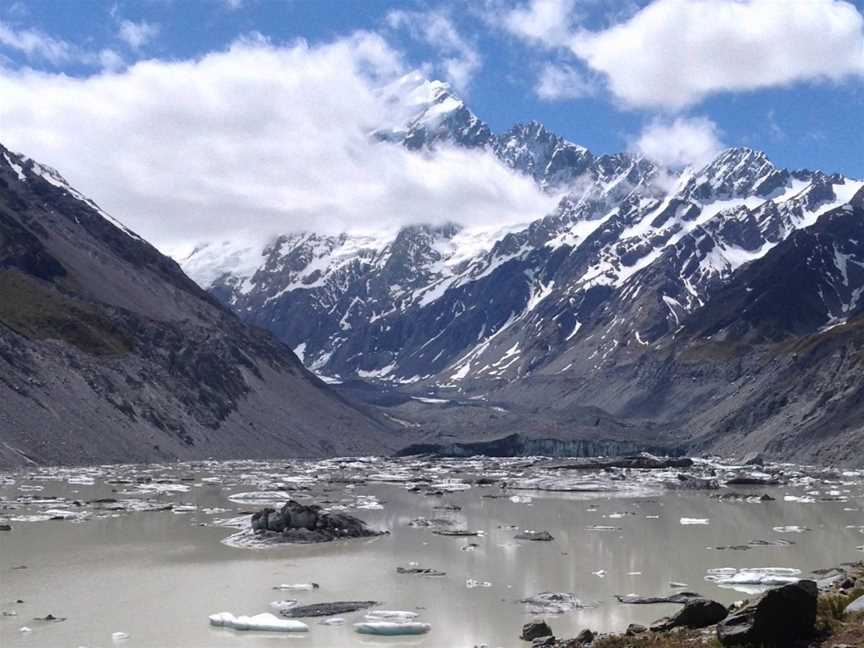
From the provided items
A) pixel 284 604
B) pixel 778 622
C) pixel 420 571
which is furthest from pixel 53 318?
pixel 778 622

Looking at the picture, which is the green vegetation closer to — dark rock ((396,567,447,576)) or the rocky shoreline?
dark rock ((396,567,447,576))

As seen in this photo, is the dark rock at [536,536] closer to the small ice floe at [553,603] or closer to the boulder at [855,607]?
the small ice floe at [553,603]

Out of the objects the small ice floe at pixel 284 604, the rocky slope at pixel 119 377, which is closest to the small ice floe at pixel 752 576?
the small ice floe at pixel 284 604

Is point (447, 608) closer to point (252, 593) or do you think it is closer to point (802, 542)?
point (252, 593)

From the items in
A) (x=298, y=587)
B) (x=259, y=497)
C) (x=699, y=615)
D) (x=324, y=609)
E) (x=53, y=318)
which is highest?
(x=53, y=318)

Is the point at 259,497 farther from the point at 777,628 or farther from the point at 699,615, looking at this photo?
the point at 777,628

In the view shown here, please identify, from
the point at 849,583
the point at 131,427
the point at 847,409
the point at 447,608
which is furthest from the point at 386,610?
the point at 847,409

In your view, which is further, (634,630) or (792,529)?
(792,529)
